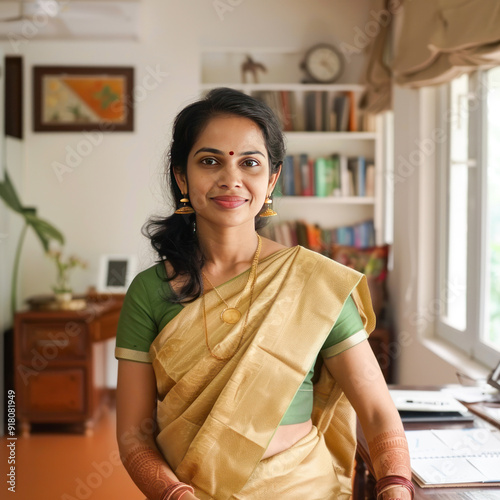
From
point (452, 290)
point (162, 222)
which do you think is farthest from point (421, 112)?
point (162, 222)

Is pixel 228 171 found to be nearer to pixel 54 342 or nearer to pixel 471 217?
pixel 471 217

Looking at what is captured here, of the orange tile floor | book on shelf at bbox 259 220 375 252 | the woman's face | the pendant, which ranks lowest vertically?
the orange tile floor

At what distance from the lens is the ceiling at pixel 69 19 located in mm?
4098

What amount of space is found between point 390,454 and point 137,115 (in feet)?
12.5

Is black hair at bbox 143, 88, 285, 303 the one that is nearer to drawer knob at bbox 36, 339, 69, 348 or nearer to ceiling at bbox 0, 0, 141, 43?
drawer knob at bbox 36, 339, 69, 348

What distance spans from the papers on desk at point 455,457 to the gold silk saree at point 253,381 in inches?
7.5

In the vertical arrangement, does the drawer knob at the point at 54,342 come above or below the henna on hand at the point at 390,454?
below

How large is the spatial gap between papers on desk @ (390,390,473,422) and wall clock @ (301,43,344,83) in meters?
3.26

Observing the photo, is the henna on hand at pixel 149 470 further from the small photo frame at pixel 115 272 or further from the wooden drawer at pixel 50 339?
the small photo frame at pixel 115 272

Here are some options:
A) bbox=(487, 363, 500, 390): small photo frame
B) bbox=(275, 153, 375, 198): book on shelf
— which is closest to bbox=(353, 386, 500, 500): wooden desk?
bbox=(487, 363, 500, 390): small photo frame

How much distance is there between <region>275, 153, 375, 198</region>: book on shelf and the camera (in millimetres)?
4594

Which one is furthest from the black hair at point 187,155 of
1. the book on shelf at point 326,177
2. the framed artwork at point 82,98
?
the framed artwork at point 82,98

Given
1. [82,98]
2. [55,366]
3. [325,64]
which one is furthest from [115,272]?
[325,64]

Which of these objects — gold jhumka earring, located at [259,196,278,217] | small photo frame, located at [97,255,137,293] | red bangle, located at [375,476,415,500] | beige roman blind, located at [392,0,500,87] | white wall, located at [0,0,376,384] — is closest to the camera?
red bangle, located at [375,476,415,500]
